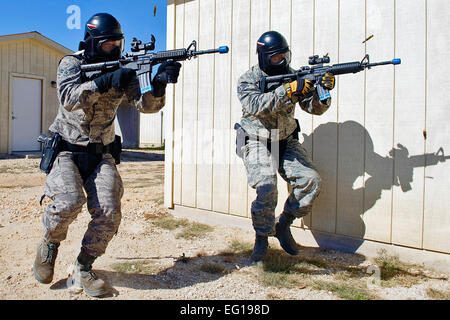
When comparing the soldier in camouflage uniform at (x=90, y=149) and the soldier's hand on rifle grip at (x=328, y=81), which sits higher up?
the soldier's hand on rifle grip at (x=328, y=81)

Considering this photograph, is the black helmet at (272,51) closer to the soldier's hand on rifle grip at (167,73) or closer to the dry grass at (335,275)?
the soldier's hand on rifle grip at (167,73)

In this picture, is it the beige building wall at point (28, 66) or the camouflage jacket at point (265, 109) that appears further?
the beige building wall at point (28, 66)

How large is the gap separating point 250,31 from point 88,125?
232cm

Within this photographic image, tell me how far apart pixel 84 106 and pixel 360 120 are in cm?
251

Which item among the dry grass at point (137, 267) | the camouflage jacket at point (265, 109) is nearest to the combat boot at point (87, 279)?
the dry grass at point (137, 267)

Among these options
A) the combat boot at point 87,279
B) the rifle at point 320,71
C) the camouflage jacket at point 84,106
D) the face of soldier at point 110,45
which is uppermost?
the face of soldier at point 110,45

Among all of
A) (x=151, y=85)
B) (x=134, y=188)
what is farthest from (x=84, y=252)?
(x=134, y=188)

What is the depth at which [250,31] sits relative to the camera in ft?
14.5

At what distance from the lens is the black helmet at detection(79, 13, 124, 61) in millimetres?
2949

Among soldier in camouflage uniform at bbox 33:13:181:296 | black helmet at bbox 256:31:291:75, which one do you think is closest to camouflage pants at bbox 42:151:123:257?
soldier in camouflage uniform at bbox 33:13:181:296

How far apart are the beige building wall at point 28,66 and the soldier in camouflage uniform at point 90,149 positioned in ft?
35.8

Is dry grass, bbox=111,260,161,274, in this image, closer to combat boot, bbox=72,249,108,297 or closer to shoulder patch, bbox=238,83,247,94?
combat boot, bbox=72,249,108,297

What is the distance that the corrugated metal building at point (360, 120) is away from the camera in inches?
131
